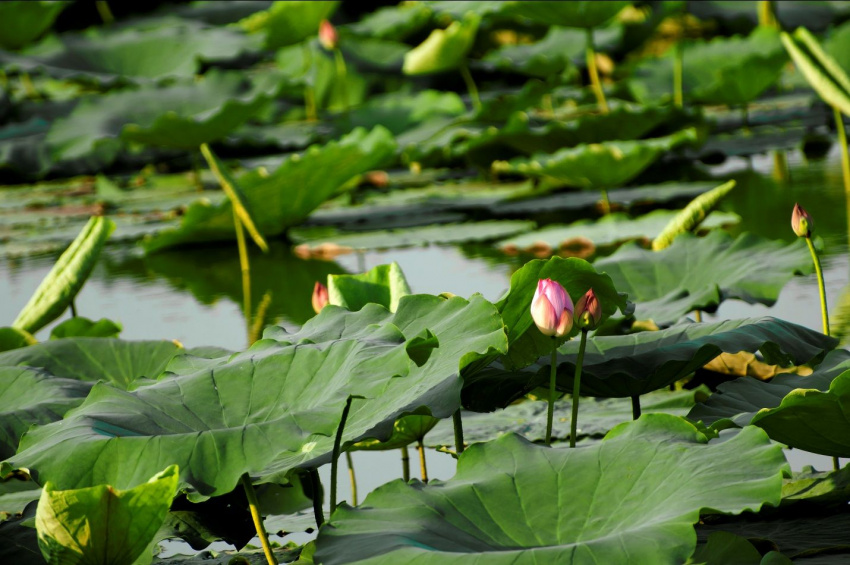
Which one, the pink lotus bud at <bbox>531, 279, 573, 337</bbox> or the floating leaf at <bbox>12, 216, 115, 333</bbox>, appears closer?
the pink lotus bud at <bbox>531, 279, 573, 337</bbox>

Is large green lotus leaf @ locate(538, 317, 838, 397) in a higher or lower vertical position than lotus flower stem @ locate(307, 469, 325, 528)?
higher

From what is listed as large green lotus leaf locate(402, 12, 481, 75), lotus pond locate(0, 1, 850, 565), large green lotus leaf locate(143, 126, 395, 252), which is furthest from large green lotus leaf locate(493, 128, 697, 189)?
large green lotus leaf locate(402, 12, 481, 75)

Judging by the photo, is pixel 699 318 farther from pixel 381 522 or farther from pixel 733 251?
pixel 381 522

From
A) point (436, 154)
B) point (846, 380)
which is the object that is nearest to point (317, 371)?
point (846, 380)

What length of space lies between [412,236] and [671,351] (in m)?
1.64

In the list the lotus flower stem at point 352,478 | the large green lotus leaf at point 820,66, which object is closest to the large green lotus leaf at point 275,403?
the lotus flower stem at point 352,478

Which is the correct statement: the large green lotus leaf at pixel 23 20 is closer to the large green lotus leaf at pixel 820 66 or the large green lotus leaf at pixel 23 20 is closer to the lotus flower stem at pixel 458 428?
the large green lotus leaf at pixel 820 66

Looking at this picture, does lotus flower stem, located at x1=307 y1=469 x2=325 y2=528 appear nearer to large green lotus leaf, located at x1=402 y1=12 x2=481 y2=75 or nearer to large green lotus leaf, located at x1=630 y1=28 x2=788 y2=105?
large green lotus leaf, located at x1=402 y1=12 x2=481 y2=75

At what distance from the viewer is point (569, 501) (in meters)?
0.88

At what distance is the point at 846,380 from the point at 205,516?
0.64 meters

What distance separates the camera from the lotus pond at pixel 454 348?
2.89 feet

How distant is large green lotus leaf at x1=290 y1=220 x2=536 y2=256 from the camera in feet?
8.84

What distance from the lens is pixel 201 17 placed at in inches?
285

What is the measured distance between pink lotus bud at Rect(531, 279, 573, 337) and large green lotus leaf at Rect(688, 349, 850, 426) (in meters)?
0.22
